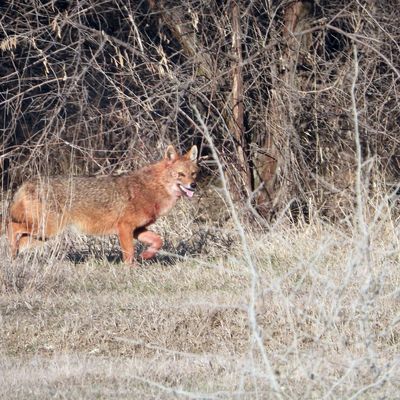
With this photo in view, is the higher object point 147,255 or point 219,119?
point 219,119

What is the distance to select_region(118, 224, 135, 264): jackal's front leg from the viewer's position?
10.8 meters

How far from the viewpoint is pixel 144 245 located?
40.5 ft

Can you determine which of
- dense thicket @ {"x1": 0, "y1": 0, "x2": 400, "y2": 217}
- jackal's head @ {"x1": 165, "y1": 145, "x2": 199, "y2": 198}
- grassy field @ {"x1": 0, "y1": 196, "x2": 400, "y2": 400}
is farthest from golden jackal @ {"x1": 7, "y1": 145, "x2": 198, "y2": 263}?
dense thicket @ {"x1": 0, "y1": 0, "x2": 400, "y2": 217}

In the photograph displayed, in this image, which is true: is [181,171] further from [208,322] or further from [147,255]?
[208,322]

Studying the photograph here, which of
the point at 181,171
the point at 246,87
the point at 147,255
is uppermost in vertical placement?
the point at 246,87

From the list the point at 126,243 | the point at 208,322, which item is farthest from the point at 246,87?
the point at 208,322

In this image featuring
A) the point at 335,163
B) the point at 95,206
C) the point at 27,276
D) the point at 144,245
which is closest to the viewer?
the point at 27,276

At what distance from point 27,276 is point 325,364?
4.45 m

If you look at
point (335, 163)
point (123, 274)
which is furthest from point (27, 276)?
point (335, 163)

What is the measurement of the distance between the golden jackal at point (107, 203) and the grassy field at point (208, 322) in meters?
0.27

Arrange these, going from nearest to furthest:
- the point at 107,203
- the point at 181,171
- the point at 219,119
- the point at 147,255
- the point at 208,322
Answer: the point at 208,322 → the point at 147,255 → the point at 107,203 → the point at 181,171 → the point at 219,119

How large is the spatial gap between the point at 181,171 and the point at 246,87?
77.9 inches

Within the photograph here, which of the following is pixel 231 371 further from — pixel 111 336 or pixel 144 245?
pixel 144 245

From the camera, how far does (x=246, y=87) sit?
12.8 metres
